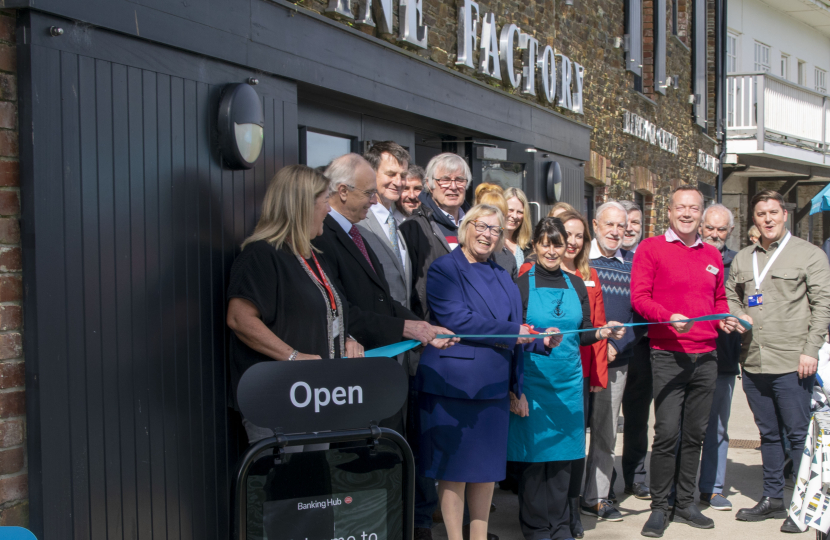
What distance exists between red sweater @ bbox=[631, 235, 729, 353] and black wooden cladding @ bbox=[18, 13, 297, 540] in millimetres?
2256

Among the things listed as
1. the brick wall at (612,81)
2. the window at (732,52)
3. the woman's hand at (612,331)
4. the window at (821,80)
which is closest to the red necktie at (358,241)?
the woman's hand at (612,331)

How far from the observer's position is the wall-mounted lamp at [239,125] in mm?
3504

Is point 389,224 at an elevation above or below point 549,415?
above

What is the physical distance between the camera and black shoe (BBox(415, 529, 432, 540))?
4.16 m

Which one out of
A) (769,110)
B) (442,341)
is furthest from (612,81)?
(769,110)

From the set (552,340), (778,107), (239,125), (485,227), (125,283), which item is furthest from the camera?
(778,107)

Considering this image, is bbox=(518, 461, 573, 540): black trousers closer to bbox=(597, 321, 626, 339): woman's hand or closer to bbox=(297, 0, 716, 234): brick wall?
bbox=(597, 321, 626, 339): woman's hand

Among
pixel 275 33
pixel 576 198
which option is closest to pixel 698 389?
pixel 275 33

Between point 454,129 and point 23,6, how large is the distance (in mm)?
4050

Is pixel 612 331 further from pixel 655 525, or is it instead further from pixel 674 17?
pixel 674 17

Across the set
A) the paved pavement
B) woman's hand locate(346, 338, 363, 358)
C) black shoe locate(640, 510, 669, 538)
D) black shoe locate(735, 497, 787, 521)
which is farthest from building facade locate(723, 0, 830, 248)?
woman's hand locate(346, 338, 363, 358)

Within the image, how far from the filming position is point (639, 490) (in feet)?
17.4

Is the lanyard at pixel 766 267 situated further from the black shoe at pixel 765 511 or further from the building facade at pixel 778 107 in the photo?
the building facade at pixel 778 107

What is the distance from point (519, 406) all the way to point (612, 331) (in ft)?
2.23
